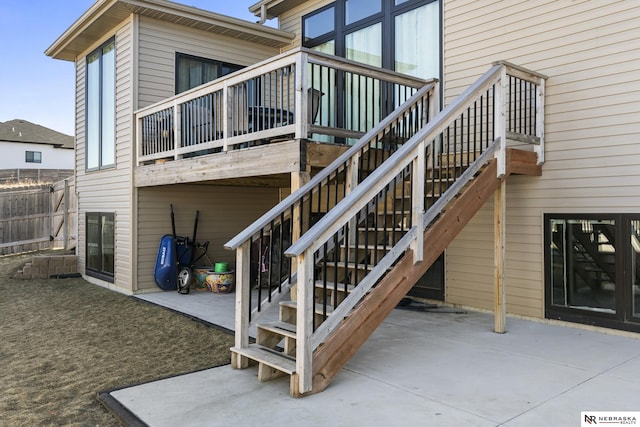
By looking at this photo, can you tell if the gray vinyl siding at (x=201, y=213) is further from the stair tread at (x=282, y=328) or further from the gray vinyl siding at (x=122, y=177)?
the stair tread at (x=282, y=328)

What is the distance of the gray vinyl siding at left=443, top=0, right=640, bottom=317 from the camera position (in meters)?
4.86

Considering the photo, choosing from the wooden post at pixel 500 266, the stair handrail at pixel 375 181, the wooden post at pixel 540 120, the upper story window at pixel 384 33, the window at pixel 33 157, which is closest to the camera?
the stair handrail at pixel 375 181

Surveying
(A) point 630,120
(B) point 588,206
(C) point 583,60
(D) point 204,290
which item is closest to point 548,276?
(B) point 588,206

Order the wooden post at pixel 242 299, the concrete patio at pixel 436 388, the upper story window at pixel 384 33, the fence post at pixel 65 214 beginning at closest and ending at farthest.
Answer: the concrete patio at pixel 436 388
the wooden post at pixel 242 299
the upper story window at pixel 384 33
the fence post at pixel 65 214

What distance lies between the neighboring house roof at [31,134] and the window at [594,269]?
31770 millimetres

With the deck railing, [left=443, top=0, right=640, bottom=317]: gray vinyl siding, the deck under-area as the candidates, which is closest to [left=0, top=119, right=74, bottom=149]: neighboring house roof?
the deck railing

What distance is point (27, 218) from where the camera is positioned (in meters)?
13.1

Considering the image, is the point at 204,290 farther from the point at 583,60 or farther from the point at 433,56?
the point at 583,60

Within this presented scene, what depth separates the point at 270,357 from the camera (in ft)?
11.9

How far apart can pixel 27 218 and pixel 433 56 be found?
11.5 metres

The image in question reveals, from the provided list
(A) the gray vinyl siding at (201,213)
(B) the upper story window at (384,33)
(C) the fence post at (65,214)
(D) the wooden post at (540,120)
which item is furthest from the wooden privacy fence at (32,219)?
(D) the wooden post at (540,120)

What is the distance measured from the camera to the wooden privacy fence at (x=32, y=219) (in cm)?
1287

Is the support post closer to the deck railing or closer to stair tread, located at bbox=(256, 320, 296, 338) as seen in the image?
stair tread, located at bbox=(256, 320, 296, 338)

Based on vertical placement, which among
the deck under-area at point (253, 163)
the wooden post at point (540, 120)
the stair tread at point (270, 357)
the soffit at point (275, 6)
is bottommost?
the stair tread at point (270, 357)
